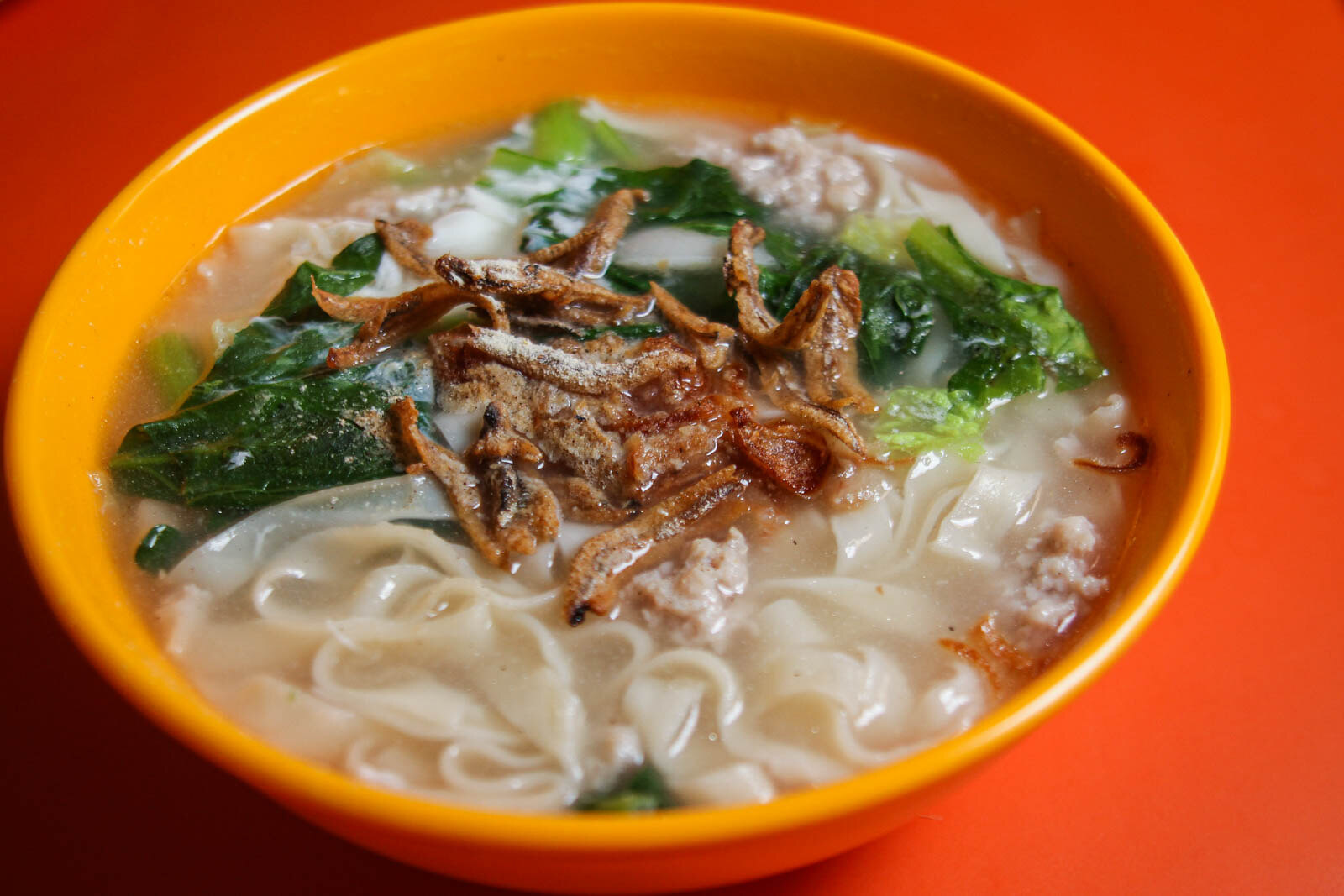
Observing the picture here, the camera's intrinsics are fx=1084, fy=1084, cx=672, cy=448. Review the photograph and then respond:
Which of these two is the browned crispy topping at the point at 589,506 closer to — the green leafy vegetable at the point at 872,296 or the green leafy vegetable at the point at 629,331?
the green leafy vegetable at the point at 629,331

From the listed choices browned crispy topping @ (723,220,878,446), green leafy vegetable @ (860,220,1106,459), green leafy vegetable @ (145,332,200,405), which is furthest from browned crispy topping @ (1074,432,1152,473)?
green leafy vegetable @ (145,332,200,405)

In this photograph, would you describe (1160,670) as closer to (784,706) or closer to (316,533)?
(784,706)

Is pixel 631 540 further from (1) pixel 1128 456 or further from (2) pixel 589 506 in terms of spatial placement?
(1) pixel 1128 456

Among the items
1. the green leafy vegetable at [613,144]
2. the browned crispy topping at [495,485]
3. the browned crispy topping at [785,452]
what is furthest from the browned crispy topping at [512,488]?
the green leafy vegetable at [613,144]

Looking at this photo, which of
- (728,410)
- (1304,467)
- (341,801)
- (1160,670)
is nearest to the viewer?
(341,801)

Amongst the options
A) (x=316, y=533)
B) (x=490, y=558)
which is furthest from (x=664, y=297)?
(x=316, y=533)

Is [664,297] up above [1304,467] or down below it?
above

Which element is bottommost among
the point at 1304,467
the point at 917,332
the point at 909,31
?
the point at 1304,467
